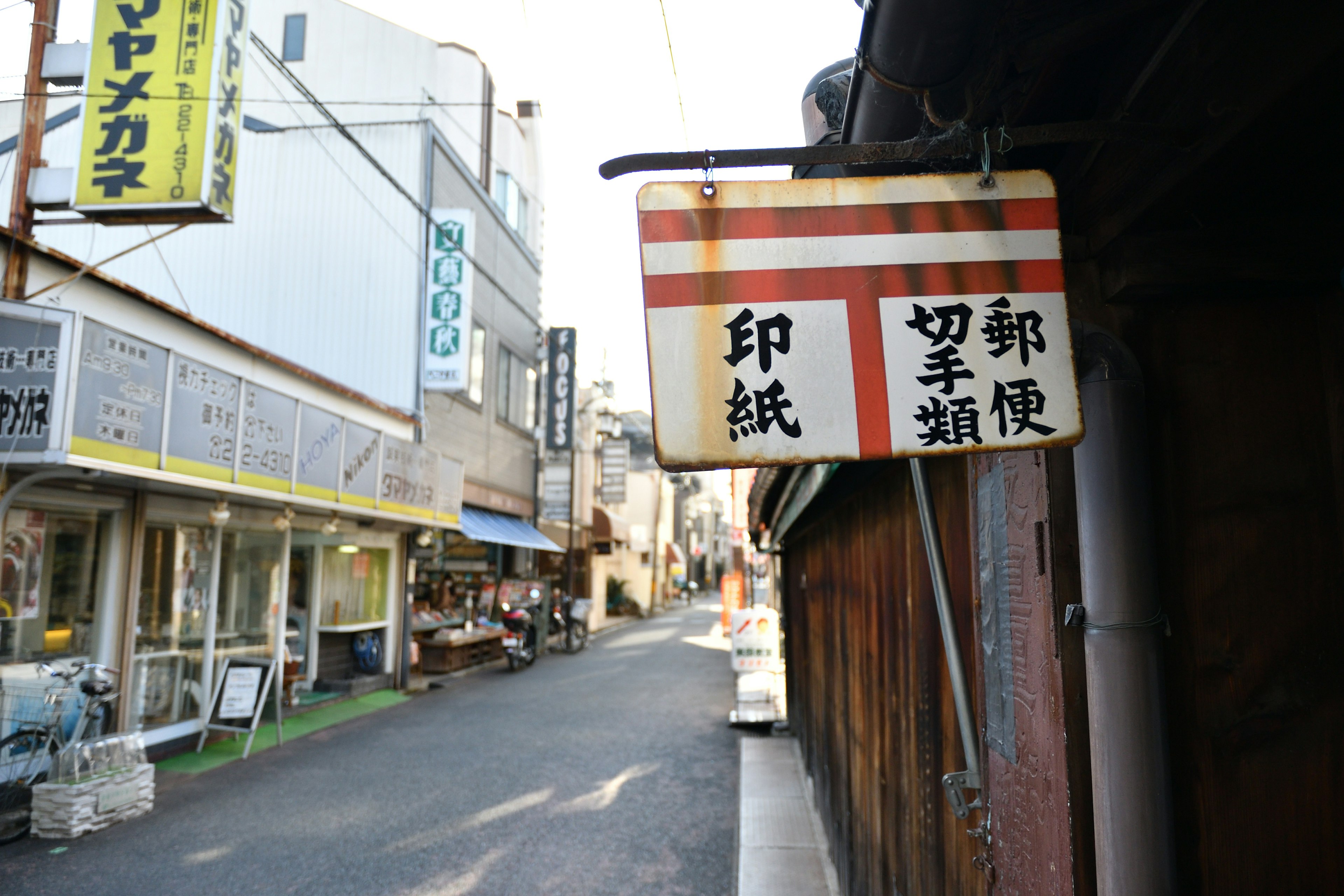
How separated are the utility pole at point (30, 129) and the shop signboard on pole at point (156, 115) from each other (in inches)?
18.0

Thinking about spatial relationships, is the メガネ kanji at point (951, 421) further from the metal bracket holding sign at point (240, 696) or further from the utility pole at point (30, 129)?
the metal bracket holding sign at point (240, 696)

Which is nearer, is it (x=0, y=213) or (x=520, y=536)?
(x=0, y=213)

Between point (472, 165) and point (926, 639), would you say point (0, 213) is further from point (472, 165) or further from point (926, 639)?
point (926, 639)

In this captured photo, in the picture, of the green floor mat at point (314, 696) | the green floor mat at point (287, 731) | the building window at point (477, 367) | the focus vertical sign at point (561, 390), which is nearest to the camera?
the green floor mat at point (287, 731)

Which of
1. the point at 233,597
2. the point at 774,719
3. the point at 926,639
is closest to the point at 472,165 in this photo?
the point at 233,597

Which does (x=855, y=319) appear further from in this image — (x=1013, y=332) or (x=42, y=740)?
(x=42, y=740)

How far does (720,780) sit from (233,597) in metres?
7.08

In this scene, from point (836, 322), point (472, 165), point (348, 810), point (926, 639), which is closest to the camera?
point (836, 322)

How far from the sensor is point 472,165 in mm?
21094

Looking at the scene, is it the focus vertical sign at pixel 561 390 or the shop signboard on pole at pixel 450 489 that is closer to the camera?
the shop signboard on pole at pixel 450 489

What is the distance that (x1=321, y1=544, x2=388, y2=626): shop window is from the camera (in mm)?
14352

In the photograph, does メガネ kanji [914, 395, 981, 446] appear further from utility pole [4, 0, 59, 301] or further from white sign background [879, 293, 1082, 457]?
utility pole [4, 0, 59, 301]

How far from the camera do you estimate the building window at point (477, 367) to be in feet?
65.1

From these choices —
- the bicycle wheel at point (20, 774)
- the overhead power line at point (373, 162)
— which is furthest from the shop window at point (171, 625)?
the overhead power line at point (373, 162)
